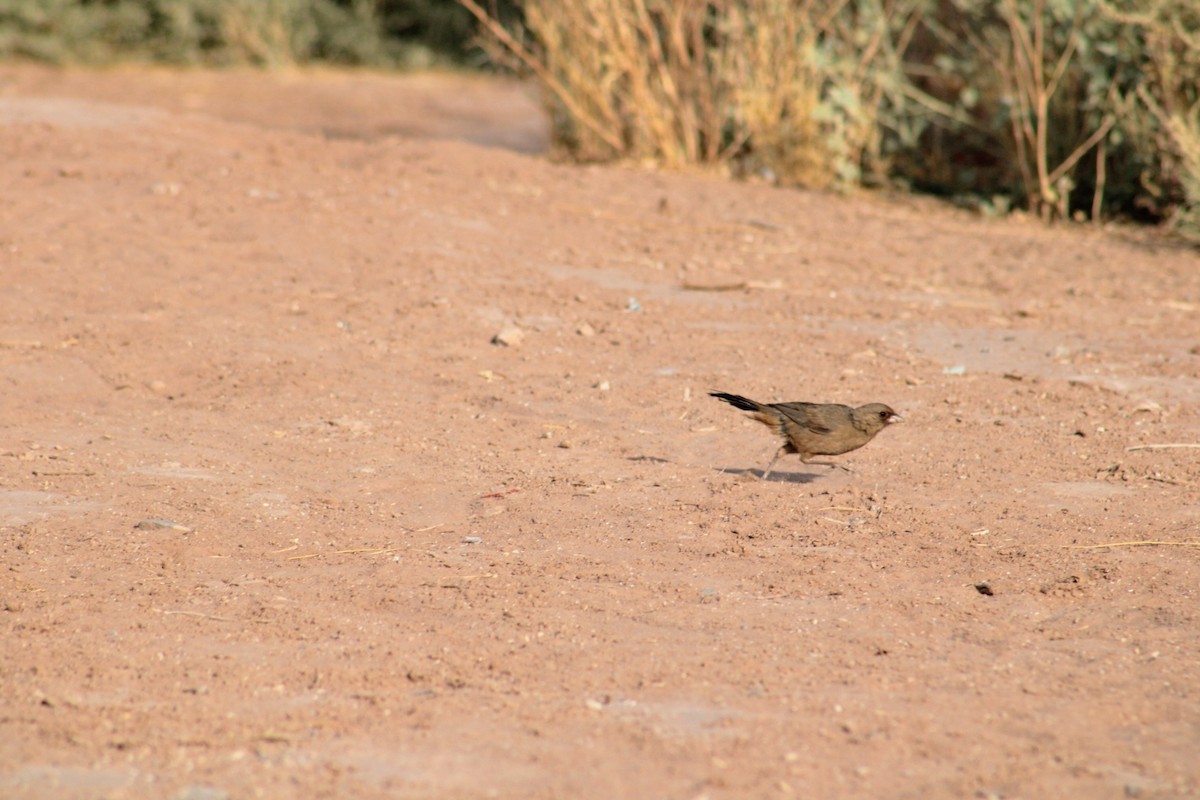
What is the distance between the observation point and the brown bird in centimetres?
538

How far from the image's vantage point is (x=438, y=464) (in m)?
5.60

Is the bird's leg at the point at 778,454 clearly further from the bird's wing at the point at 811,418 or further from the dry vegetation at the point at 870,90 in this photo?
the dry vegetation at the point at 870,90

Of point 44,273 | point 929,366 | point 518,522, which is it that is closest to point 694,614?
point 518,522

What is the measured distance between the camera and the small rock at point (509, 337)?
23.2 feet

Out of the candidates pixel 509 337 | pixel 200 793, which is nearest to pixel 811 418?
pixel 509 337

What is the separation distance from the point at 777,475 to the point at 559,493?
1.01 m

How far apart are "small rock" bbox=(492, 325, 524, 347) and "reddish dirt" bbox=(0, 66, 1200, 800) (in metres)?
0.12

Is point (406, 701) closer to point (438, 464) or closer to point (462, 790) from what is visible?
point (462, 790)

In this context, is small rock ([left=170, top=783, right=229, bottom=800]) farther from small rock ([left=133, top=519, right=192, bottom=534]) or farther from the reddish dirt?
small rock ([left=133, top=519, right=192, bottom=534])

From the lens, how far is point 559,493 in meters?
5.28

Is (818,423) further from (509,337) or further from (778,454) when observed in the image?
(509,337)

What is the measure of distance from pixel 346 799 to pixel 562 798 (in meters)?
0.47

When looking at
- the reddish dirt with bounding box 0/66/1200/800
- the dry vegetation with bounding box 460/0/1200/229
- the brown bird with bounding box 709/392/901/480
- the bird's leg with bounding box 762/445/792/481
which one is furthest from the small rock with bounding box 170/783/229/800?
the dry vegetation with bounding box 460/0/1200/229

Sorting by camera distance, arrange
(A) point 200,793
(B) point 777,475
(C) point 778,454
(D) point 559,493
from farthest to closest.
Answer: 1. (B) point 777,475
2. (C) point 778,454
3. (D) point 559,493
4. (A) point 200,793
